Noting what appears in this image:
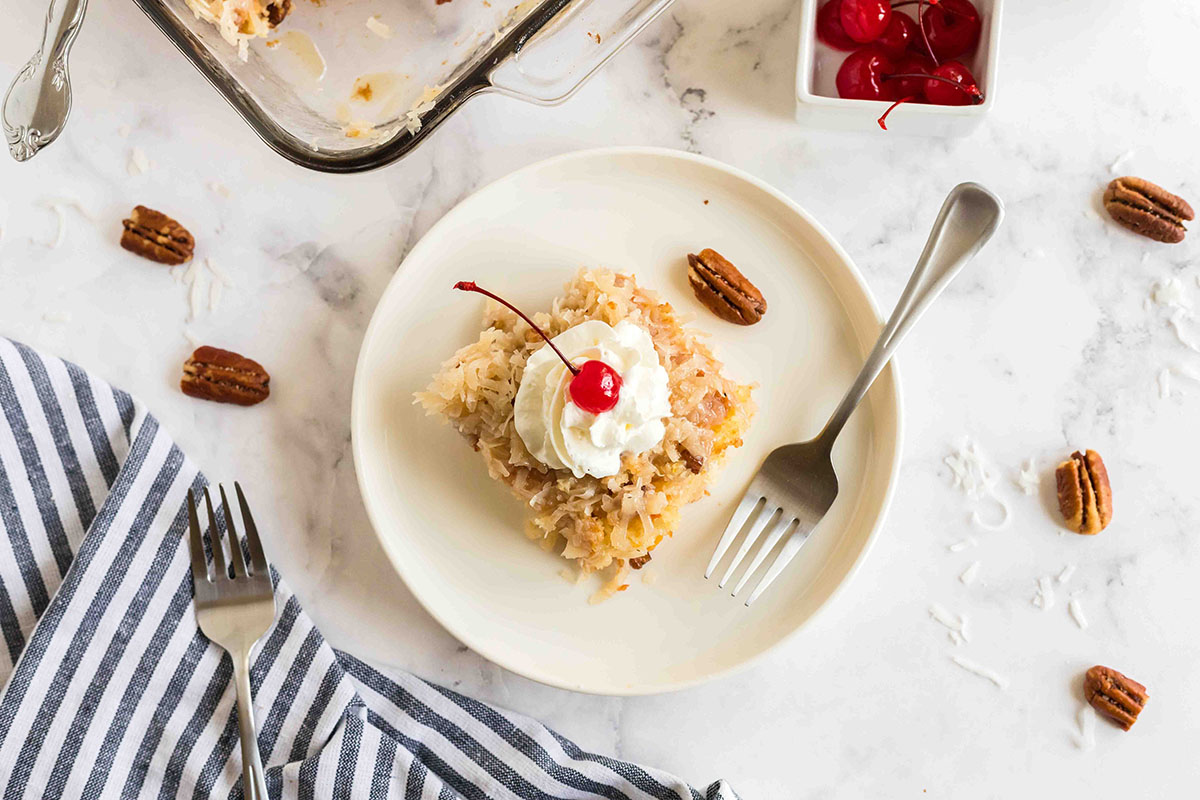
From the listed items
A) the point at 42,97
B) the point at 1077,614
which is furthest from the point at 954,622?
the point at 42,97

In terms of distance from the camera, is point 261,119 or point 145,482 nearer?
point 261,119

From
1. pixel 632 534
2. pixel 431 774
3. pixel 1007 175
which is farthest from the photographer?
pixel 1007 175

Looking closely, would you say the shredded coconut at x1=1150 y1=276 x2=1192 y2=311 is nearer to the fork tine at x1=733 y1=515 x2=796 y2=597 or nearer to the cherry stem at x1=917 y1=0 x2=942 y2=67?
the cherry stem at x1=917 y1=0 x2=942 y2=67

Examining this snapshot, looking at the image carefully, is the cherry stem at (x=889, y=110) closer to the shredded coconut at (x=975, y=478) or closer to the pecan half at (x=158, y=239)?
the shredded coconut at (x=975, y=478)

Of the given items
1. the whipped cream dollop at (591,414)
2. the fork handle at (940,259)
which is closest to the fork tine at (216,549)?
the whipped cream dollop at (591,414)

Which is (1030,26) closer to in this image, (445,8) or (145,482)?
(445,8)

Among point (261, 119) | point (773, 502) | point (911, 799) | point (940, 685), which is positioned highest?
point (261, 119)

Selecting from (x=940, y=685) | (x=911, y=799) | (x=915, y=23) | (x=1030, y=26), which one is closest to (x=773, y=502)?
(x=940, y=685)

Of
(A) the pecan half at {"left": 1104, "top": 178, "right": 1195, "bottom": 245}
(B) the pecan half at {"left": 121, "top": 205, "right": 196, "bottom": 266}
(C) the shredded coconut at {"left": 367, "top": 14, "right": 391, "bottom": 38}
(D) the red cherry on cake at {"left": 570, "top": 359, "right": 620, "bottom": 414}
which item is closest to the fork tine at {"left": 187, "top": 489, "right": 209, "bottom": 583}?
(B) the pecan half at {"left": 121, "top": 205, "right": 196, "bottom": 266}
